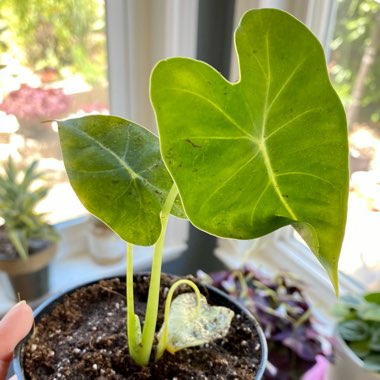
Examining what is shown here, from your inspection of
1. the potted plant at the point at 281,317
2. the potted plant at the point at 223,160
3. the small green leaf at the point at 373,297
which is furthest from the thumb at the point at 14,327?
the small green leaf at the point at 373,297

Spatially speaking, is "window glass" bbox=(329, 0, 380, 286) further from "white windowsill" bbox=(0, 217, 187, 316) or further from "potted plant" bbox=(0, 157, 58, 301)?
"potted plant" bbox=(0, 157, 58, 301)

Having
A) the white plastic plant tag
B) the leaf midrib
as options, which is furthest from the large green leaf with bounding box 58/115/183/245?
the white plastic plant tag

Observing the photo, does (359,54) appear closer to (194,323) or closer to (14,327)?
(194,323)

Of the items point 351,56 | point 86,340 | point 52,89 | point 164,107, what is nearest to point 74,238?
point 52,89

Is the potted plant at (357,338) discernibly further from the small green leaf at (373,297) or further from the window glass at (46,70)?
the window glass at (46,70)

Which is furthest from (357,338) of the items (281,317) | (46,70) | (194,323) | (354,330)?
(46,70)

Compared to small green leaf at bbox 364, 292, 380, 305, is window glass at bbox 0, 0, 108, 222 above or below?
above

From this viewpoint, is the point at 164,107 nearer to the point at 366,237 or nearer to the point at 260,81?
the point at 260,81

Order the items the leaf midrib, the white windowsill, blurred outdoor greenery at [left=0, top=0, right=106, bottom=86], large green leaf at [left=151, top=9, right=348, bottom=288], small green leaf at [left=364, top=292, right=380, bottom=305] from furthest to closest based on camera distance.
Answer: the white windowsill
blurred outdoor greenery at [left=0, top=0, right=106, bottom=86]
small green leaf at [left=364, top=292, right=380, bottom=305]
the leaf midrib
large green leaf at [left=151, top=9, right=348, bottom=288]
